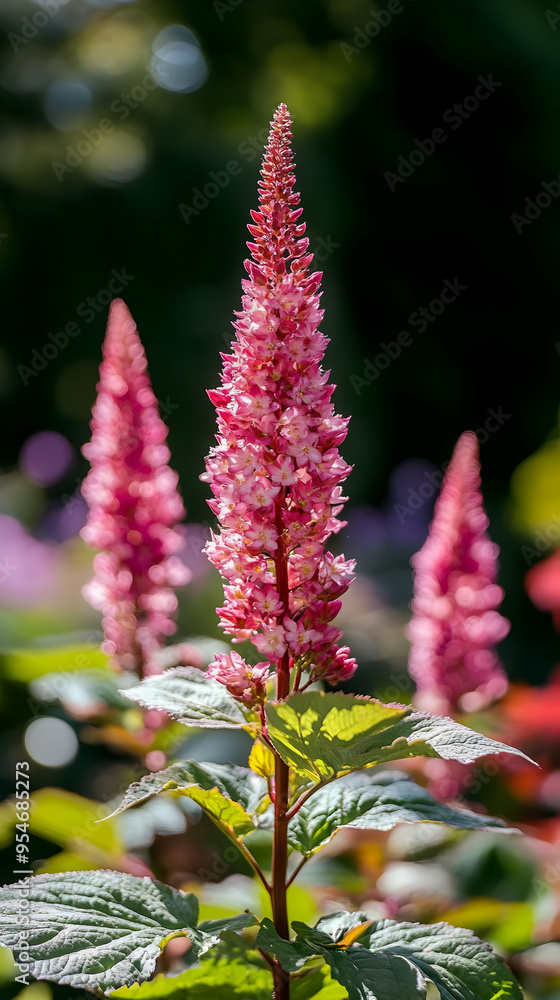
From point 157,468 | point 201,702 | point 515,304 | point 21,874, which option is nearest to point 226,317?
point 515,304

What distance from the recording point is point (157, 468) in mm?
1573

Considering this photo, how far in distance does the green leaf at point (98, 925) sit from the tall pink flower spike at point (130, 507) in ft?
2.35

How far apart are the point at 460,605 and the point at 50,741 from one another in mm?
989

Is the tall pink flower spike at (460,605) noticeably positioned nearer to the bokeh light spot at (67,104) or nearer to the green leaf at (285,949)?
the green leaf at (285,949)

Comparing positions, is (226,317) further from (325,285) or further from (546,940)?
(546,940)

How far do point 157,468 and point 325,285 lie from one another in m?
4.14
